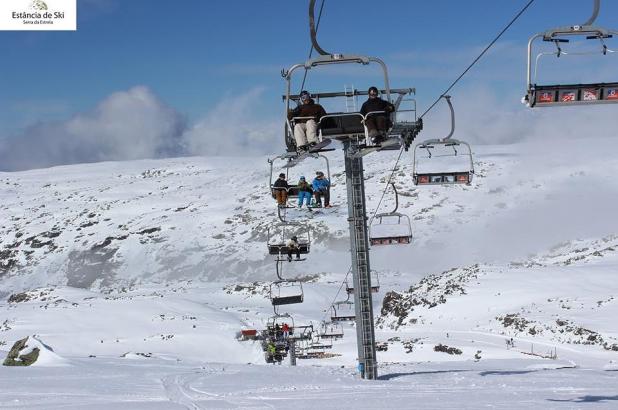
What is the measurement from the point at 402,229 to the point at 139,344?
41.2 m

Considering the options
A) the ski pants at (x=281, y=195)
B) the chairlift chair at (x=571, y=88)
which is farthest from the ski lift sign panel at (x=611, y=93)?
the ski pants at (x=281, y=195)

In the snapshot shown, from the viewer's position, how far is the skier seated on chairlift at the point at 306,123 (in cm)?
1462

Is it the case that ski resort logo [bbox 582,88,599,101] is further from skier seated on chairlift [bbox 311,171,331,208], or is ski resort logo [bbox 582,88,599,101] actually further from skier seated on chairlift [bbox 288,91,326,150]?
skier seated on chairlift [bbox 311,171,331,208]

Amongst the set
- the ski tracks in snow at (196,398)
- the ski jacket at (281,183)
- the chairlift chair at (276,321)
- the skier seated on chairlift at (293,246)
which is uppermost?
the ski jacket at (281,183)

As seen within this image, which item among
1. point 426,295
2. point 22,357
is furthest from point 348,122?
point 426,295

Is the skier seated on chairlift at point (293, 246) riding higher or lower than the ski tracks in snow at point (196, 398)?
higher

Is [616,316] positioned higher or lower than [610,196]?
lower

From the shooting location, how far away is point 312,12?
11977 millimetres

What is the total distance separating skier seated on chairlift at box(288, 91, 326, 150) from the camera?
14617 millimetres

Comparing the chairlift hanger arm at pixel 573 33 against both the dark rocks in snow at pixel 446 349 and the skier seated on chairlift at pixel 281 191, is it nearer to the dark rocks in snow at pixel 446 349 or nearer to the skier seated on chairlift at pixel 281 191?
the skier seated on chairlift at pixel 281 191

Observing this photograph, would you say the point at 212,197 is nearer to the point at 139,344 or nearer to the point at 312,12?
the point at 139,344

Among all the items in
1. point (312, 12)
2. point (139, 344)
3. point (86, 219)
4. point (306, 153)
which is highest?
point (86, 219)

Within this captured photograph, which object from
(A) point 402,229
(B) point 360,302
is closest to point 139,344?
(B) point 360,302

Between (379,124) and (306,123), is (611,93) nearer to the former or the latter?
(379,124)
